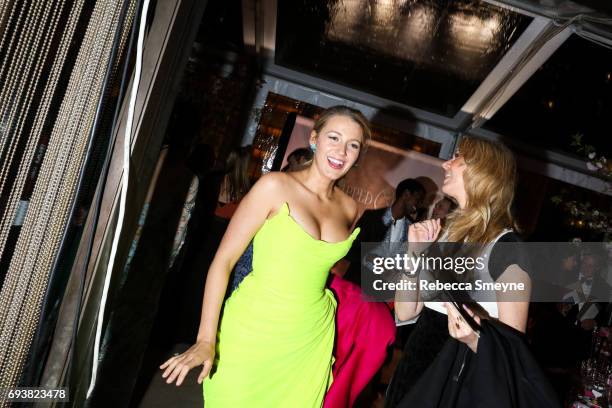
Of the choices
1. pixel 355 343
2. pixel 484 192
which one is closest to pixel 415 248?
pixel 484 192

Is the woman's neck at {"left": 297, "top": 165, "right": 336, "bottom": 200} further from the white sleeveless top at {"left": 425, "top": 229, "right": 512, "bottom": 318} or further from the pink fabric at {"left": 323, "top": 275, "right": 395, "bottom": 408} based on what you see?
the white sleeveless top at {"left": 425, "top": 229, "right": 512, "bottom": 318}

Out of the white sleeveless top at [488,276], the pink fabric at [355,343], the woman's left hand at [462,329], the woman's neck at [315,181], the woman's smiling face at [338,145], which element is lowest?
the pink fabric at [355,343]

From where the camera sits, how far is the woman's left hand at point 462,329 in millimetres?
1256

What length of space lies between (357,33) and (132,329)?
3.37 m

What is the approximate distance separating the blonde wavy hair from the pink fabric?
1.84 feet

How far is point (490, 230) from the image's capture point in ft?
5.28

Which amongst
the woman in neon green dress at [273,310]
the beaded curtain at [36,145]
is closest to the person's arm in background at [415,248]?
the woman in neon green dress at [273,310]

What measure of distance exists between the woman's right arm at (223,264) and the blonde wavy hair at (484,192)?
2.52 ft

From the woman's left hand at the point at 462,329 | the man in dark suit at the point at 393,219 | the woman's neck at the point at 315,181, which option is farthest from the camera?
the man in dark suit at the point at 393,219

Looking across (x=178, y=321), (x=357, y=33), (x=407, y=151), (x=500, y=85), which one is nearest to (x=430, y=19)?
(x=357, y=33)

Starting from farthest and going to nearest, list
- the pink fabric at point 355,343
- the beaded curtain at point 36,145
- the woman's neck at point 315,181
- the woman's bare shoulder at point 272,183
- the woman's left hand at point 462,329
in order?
the woman's neck at point 315,181 → the pink fabric at point 355,343 → the woman's bare shoulder at point 272,183 → the woman's left hand at point 462,329 → the beaded curtain at point 36,145

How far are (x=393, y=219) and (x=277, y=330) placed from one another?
3.17m

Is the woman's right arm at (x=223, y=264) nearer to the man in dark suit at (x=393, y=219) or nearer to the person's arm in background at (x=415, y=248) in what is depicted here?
the person's arm in background at (x=415, y=248)

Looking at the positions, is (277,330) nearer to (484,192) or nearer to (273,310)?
(273,310)
